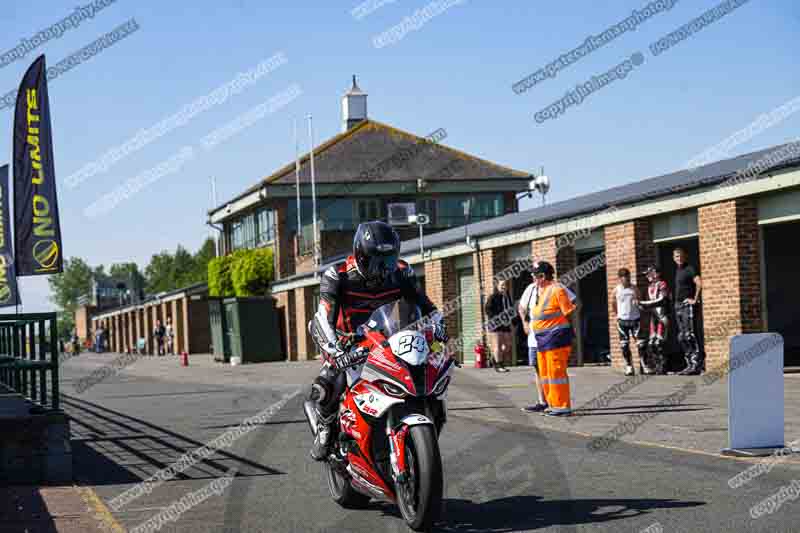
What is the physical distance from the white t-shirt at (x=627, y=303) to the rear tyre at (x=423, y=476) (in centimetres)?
1345

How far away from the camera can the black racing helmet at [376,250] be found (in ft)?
22.0

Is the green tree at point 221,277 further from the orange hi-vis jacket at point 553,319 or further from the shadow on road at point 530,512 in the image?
the shadow on road at point 530,512

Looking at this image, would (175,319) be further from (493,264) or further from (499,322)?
(499,322)

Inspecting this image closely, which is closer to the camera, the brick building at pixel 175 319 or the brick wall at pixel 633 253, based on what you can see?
the brick wall at pixel 633 253

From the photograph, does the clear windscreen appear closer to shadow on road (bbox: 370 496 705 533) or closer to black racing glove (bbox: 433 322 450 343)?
black racing glove (bbox: 433 322 450 343)

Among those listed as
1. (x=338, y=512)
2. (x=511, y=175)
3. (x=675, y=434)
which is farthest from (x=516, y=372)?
(x=511, y=175)

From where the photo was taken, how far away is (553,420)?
495 inches

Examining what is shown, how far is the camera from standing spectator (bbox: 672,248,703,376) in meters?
18.2

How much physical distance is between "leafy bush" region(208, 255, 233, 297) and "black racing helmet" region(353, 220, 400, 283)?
52768 millimetres

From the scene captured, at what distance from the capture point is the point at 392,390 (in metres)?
6.19

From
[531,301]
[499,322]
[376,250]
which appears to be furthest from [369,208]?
[376,250]

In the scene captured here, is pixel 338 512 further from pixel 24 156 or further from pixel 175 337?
pixel 175 337

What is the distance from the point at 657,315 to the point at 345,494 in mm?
12754

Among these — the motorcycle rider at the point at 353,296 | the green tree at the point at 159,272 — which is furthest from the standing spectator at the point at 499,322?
the green tree at the point at 159,272
